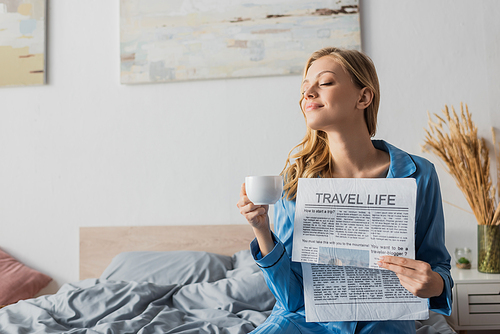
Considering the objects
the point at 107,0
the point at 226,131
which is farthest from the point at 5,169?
the point at 226,131

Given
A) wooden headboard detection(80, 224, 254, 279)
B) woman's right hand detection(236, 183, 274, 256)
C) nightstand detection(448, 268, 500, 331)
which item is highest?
woman's right hand detection(236, 183, 274, 256)

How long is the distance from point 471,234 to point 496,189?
0.29m

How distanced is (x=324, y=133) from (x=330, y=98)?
198mm

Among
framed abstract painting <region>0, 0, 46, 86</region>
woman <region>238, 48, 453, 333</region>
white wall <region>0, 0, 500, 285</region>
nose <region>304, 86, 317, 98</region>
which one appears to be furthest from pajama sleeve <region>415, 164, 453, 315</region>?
framed abstract painting <region>0, 0, 46, 86</region>

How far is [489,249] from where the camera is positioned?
2057 mm

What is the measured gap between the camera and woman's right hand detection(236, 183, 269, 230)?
0.93 metres

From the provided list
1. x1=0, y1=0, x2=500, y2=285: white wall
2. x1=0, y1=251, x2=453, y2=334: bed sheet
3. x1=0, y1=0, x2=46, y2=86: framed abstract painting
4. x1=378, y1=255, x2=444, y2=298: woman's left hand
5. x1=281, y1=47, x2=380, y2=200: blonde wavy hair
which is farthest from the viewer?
x1=0, y1=0, x2=46, y2=86: framed abstract painting

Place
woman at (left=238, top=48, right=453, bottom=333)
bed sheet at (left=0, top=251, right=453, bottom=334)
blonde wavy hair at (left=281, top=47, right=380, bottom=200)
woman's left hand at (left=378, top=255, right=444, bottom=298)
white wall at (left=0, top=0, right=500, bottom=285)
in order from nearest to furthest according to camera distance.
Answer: woman's left hand at (left=378, top=255, right=444, bottom=298) → woman at (left=238, top=48, right=453, bottom=333) → blonde wavy hair at (left=281, top=47, right=380, bottom=200) → bed sheet at (left=0, top=251, right=453, bottom=334) → white wall at (left=0, top=0, right=500, bottom=285)

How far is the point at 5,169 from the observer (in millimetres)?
2621

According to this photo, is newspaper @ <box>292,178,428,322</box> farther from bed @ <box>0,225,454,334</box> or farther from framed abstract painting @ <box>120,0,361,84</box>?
framed abstract painting @ <box>120,0,361,84</box>

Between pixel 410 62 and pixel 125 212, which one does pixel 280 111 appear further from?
pixel 125 212

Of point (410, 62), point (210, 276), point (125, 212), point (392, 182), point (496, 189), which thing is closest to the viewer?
point (392, 182)

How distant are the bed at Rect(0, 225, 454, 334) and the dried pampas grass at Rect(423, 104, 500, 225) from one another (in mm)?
727

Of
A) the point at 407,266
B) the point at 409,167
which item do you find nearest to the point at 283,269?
the point at 407,266
